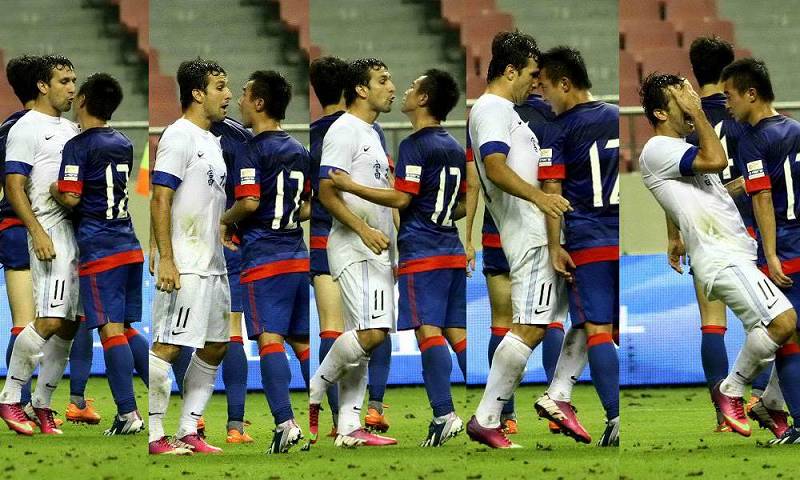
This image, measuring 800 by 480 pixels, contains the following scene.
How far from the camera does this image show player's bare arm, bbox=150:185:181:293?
18.0ft

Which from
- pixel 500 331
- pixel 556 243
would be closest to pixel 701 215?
pixel 556 243

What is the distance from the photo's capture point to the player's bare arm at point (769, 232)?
6.14 m

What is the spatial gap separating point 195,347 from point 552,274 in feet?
5.15

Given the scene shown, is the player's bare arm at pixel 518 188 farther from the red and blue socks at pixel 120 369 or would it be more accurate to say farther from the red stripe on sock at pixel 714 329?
the red and blue socks at pixel 120 369

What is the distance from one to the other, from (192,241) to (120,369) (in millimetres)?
1275

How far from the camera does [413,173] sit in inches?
224

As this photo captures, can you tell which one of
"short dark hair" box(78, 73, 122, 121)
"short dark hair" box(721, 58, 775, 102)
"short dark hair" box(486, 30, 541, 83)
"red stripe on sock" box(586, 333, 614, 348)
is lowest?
"red stripe on sock" box(586, 333, 614, 348)

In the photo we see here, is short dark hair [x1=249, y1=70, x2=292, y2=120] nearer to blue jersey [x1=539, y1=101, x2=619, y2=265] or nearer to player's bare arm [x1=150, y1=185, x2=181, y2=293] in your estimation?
player's bare arm [x1=150, y1=185, x2=181, y2=293]

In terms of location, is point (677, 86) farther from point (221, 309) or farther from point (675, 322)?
point (675, 322)

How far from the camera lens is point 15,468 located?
5.89m

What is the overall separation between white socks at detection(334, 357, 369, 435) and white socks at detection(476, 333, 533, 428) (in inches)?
20.9

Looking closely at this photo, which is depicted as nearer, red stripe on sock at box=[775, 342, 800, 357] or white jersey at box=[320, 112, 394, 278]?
white jersey at box=[320, 112, 394, 278]

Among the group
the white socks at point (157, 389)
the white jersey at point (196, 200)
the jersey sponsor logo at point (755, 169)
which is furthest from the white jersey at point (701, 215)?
the white socks at point (157, 389)

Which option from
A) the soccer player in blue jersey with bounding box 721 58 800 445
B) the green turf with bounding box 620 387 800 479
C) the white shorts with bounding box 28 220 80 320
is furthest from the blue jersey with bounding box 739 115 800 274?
the white shorts with bounding box 28 220 80 320
